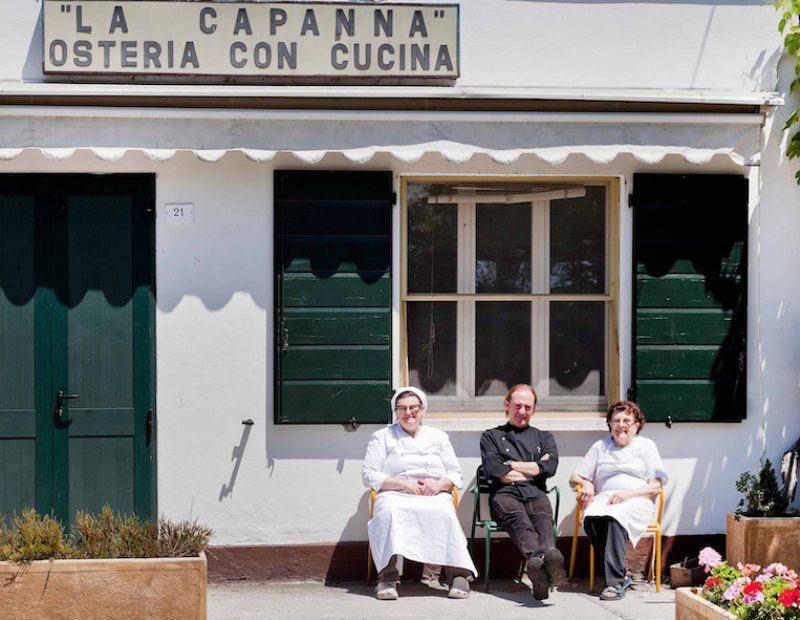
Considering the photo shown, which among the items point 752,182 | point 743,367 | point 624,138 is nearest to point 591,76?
point 624,138

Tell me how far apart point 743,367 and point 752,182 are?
1326 millimetres

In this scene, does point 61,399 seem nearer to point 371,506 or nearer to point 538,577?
point 371,506

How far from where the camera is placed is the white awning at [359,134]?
837cm

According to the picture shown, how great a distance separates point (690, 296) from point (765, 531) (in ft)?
5.56

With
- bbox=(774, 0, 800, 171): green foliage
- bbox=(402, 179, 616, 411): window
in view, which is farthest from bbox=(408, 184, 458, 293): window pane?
bbox=(774, 0, 800, 171): green foliage

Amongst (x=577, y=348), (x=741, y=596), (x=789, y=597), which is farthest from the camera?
(x=577, y=348)

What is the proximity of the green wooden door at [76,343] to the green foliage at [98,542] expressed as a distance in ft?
4.42

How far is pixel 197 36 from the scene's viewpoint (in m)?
8.62

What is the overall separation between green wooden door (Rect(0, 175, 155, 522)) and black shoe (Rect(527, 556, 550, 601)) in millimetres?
2656

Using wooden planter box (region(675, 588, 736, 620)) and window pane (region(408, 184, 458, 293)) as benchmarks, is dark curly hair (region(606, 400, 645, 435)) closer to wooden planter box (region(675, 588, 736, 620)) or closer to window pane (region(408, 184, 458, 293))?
window pane (region(408, 184, 458, 293))

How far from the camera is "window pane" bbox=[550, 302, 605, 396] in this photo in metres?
9.30

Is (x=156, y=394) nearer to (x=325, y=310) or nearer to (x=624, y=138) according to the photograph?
(x=325, y=310)

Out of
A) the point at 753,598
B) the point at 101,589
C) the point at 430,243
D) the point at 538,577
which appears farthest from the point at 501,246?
the point at 101,589

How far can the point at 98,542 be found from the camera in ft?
23.9
